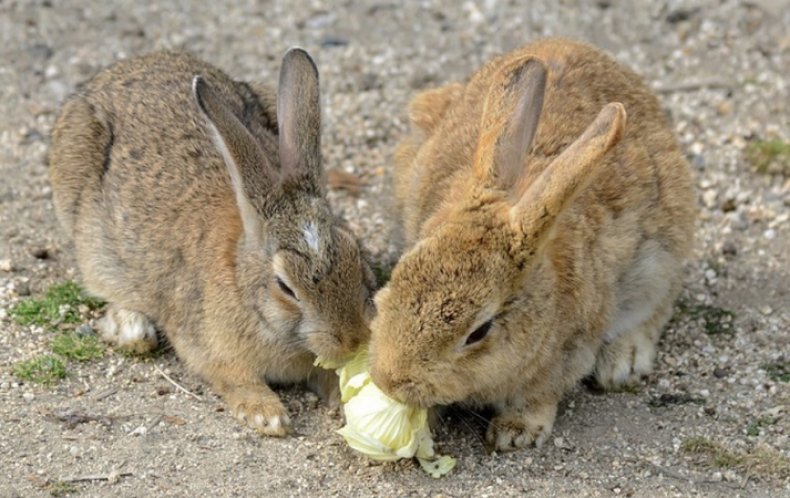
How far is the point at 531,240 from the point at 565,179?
13.9 inches

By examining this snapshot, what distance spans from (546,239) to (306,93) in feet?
5.48

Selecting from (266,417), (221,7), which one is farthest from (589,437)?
(221,7)

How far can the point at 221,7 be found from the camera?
11.1 metres

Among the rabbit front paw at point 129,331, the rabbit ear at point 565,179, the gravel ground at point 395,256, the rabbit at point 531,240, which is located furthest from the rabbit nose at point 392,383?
the rabbit front paw at point 129,331

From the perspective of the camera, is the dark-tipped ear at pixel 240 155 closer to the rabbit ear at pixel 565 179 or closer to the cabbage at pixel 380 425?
the cabbage at pixel 380 425

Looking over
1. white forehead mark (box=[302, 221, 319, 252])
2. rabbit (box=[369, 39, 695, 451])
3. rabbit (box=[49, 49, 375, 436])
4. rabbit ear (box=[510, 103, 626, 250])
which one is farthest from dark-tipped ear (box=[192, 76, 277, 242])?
rabbit ear (box=[510, 103, 626, 250])

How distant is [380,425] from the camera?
5965 millimetres

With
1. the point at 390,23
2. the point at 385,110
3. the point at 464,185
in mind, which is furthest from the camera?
the point at 390,23

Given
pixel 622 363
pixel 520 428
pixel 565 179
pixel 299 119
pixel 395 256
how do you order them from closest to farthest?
pixel 565 179 < pixel 520 428 < pixel 299 119 < pixel 622 363 < pixel 395 256

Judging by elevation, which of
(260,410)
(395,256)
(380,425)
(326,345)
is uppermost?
(326,345)

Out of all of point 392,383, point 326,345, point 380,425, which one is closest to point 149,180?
point 326,345

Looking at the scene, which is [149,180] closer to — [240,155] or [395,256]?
[240,155]

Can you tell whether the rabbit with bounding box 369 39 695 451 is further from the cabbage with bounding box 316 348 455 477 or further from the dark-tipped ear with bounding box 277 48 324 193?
the dark-tipped ear with bounding box 277 48 324 193

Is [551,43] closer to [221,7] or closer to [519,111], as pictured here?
[519,111]
